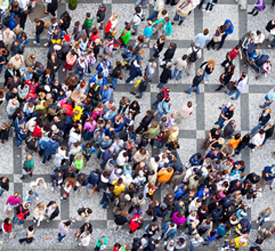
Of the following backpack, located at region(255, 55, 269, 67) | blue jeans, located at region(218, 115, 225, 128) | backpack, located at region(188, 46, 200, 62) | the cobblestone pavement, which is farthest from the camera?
backpack, located at region(255, 55, 269, 67)

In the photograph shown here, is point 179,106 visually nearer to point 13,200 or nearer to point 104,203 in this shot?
point 104,203

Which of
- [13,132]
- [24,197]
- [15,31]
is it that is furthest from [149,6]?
[24,197]

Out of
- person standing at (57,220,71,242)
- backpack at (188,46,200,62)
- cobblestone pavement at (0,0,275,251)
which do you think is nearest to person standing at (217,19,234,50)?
cobblestone pavement at (0,0,275,251)

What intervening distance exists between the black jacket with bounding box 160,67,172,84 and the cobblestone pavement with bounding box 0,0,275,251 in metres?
0.70

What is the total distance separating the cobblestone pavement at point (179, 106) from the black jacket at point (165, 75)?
2.28ft

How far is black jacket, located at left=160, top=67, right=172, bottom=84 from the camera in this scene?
61.6 feet

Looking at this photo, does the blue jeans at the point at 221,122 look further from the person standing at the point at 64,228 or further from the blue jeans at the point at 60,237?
the blue jeans at the point at 60,237

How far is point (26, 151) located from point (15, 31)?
15.0ft

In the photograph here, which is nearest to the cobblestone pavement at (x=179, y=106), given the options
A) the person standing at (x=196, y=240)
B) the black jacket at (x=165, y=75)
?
the black jacket at (x=165, y=75)

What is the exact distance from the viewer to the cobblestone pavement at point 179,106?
58.6ft

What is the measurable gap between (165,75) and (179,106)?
1.57 meters

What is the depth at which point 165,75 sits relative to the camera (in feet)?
62.2

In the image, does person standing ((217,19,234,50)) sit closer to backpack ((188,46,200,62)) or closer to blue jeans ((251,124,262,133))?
backpack ((188,46,200,62))

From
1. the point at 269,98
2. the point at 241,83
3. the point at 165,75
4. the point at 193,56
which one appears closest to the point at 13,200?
the point at 165,75
